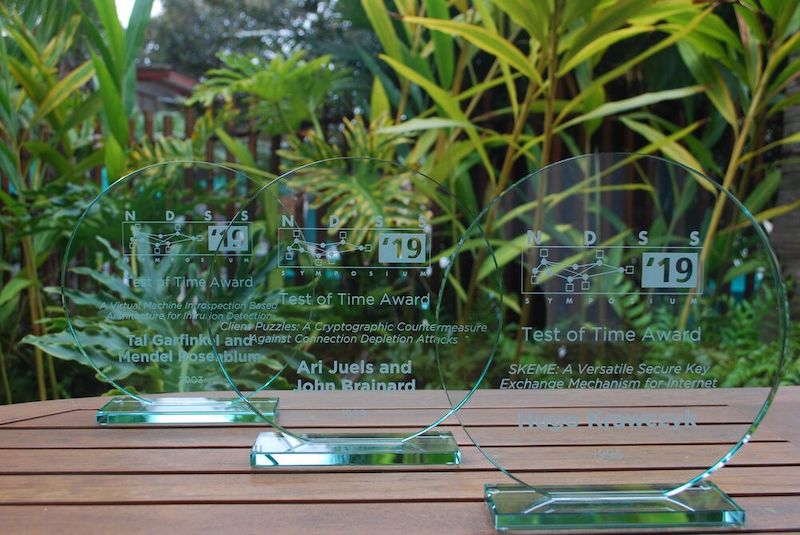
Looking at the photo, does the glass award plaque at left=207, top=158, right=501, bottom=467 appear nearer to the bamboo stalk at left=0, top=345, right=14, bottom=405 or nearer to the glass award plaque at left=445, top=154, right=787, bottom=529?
the glass award plaque at left=445, top=154, right=787, bottom=529

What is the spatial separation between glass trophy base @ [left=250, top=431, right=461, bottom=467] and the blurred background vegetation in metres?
0.42

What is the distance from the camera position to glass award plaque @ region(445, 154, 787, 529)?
0.86 metres

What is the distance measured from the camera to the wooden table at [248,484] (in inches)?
32.4

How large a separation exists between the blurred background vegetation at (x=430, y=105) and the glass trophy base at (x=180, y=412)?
0.89 ft

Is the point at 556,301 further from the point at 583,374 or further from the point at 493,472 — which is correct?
the point at 493,472

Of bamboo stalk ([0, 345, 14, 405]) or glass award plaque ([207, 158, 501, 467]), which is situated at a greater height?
glass award plaque ([207, 158, 501, 467])

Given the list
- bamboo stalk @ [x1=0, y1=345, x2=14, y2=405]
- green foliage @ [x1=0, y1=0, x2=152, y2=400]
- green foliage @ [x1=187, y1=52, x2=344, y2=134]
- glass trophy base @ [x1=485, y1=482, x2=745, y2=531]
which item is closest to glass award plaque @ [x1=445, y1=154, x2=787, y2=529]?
glass trophy base @ [x1=485, y1=482, x2=745, y2=531]

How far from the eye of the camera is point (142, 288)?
119 centimetres

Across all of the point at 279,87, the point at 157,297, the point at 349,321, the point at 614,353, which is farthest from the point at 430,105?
the point at 614,353

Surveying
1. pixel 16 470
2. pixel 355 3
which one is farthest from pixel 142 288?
pixel 355 3

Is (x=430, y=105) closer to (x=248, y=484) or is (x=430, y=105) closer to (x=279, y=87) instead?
(x=279, y=87)

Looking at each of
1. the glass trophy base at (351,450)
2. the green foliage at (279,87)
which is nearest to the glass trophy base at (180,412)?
the glass trophy base at (351,450)

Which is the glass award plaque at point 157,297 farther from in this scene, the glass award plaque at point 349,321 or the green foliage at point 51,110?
the green foliage at point 51,110

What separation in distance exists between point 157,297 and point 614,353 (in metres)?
0.73
